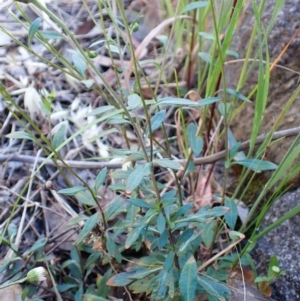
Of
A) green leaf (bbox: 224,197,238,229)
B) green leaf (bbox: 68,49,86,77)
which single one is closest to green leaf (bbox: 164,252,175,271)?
green leaf (bbox: 224,197,238,229)

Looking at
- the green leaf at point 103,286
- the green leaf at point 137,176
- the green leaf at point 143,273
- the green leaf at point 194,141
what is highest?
the green leaf at point 137,176

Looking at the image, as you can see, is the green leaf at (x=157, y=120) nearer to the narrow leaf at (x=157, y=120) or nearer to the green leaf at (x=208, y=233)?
the narrow leaf at (x=157, y=120)

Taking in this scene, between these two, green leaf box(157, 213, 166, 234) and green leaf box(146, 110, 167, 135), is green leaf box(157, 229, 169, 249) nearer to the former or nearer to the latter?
green leaf box(157, 213, 166, 234)

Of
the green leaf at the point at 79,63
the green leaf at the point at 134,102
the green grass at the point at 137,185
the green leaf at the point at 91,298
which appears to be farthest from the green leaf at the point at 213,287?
the green leaf at the point at 79,63

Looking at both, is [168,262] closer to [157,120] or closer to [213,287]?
[213,287]

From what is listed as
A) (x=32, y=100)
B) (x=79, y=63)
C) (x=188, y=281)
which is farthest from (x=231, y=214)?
(x=32, y=100)
